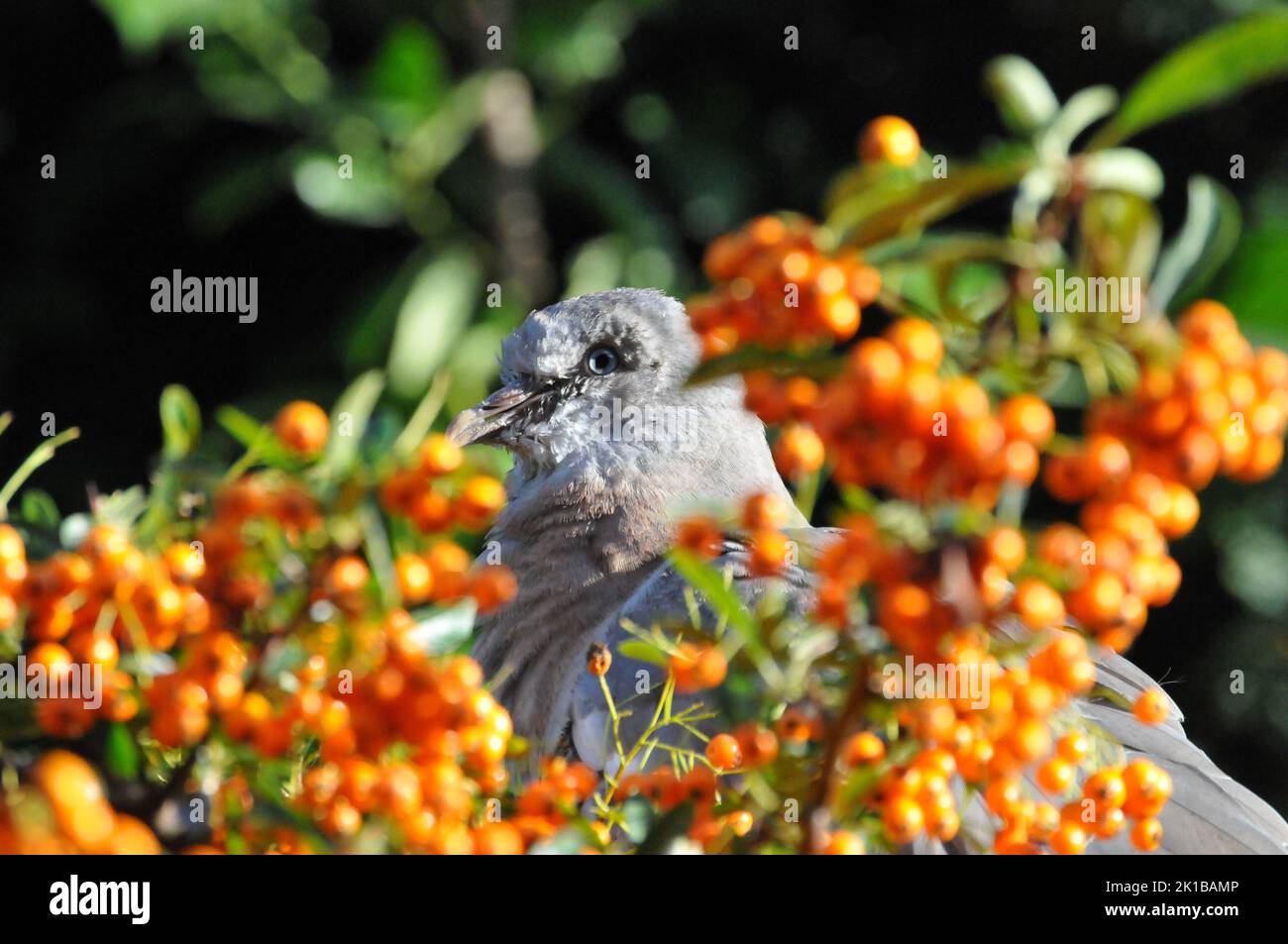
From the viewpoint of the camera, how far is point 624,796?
0.89m

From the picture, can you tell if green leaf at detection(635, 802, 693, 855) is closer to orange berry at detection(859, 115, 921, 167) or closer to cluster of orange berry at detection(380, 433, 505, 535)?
cluster of orange berry at detection(380, 433, 505, 535)

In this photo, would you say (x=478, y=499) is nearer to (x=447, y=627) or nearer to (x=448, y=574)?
(x=448, y=574)

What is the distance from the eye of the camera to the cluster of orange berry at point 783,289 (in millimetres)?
564

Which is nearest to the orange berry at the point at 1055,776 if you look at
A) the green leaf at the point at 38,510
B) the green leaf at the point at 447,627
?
the green leaf at the point at 447,627

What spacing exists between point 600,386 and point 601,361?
0.04 metres

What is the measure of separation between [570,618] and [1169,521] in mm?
1282

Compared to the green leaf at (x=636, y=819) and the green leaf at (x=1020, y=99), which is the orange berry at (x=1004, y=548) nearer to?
the green leaf at (x=1020, y=99)

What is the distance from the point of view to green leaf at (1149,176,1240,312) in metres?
0.64

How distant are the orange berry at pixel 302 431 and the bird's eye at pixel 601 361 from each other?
1275mm

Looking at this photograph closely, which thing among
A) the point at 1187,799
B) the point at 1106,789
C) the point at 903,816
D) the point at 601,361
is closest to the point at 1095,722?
the point at 1187,799

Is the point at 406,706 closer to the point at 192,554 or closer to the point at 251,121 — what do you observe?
the point at 192,554

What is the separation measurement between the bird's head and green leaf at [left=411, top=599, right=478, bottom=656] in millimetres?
1077

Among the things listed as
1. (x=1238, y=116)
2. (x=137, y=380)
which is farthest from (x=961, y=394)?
(x=137, y=380)

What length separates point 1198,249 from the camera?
2.19 feet
